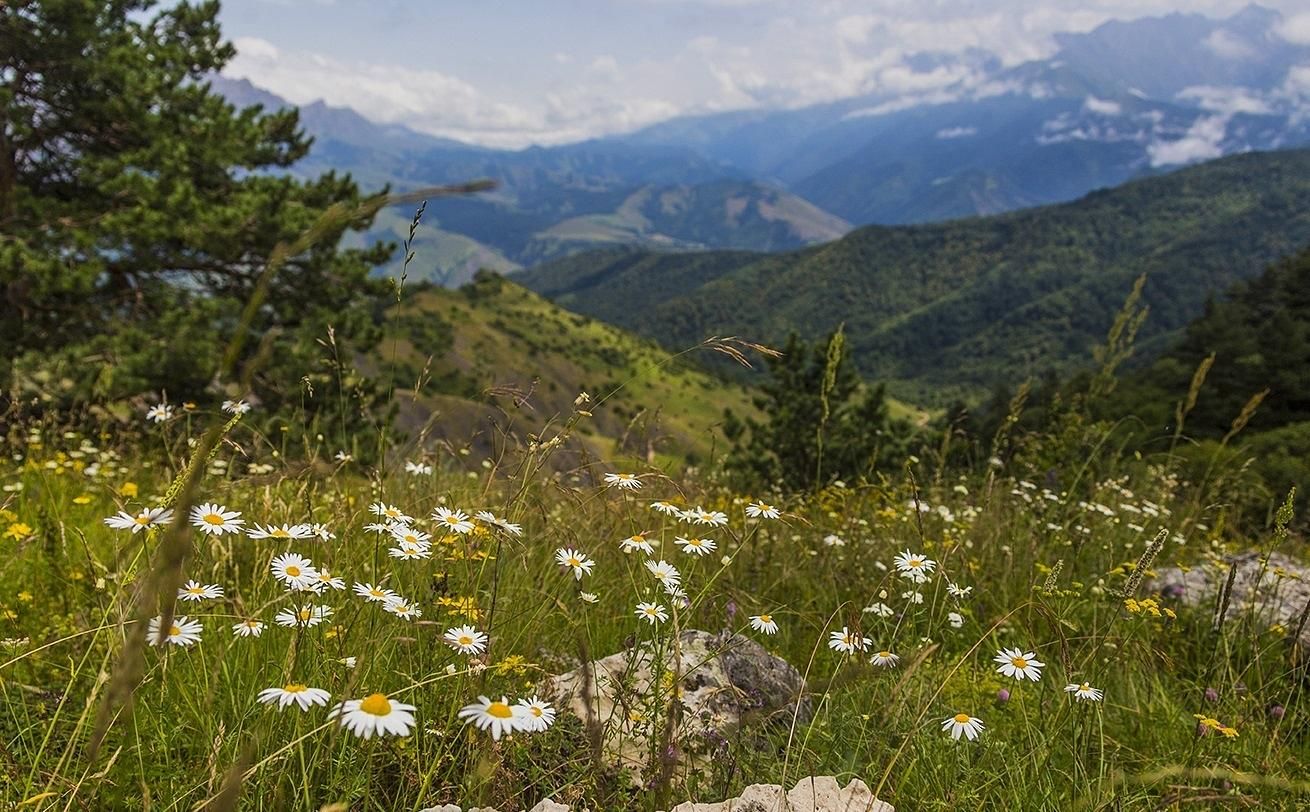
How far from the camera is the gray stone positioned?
4223mm

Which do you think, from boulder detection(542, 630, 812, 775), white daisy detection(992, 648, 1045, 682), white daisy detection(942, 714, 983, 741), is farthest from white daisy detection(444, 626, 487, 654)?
white daisy detection(992, 648, 1045, 682)

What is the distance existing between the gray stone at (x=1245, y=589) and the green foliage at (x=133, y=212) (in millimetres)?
13278

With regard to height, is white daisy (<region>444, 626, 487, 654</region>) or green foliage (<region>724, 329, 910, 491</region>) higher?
white daisy (<region>444, 626, 487, 654</region>)

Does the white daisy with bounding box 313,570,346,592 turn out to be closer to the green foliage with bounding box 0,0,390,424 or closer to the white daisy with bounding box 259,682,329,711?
the white daisy with bounding box 259,682,329,711

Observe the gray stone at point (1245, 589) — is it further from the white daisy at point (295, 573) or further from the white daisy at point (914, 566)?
the white daisy at point (295, 573)

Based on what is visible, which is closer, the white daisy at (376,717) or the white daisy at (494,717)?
the white daisy at (376,717)

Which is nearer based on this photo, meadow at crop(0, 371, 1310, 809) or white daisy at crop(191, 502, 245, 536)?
meadow at crop(0, 371, 1310, 809)

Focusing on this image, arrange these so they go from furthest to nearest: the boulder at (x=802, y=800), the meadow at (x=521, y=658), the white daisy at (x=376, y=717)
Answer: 1. the boulder at (x=802, y=800)
2. the meadow at (x=521, y=658)
3. the white daisy at (x=376, y=717)

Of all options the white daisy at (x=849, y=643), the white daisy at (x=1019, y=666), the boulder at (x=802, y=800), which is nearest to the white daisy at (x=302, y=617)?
the boulder at (x=802, y=800)

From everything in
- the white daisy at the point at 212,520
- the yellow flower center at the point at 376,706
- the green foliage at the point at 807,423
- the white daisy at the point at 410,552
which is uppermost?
the white daisy at the point at 212,520

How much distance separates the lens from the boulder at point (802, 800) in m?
2.01

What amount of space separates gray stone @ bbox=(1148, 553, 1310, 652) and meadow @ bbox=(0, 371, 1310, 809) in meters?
0.13

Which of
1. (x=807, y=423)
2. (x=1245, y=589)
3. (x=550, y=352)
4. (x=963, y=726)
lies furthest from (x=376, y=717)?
(x=550, y=352)

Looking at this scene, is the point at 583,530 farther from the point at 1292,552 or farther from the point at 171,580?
the point at 1292,552
